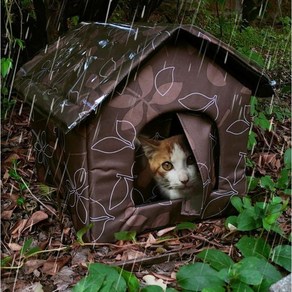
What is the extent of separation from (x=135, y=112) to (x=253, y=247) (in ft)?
2.31

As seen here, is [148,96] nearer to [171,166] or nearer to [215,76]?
[215,76]

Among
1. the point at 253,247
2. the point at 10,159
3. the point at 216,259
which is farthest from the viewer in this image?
the point at 10,159

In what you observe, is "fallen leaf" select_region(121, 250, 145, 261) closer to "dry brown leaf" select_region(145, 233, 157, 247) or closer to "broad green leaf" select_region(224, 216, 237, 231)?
"dry brown leaf" select_region(145, 233, 157, 247)

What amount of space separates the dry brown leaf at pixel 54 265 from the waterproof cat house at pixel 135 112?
0.15 m

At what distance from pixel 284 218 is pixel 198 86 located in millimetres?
762

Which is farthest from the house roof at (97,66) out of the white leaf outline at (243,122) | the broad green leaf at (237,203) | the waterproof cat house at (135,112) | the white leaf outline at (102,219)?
the broad green leaf at (237,203)

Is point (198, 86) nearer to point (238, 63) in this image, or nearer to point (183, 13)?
point (238, 63)

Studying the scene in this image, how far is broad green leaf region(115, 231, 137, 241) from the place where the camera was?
2.19 m

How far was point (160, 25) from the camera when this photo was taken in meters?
2.16

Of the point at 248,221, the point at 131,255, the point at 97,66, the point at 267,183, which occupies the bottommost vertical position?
the point at 131,255

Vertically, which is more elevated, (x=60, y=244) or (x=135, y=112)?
(x=135, y=112)

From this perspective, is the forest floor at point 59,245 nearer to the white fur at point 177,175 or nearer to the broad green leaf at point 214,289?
the white fur at point 177,175

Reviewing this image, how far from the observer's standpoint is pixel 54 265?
6.73ft

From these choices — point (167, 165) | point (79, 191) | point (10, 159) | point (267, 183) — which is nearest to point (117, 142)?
point (79, 191)
